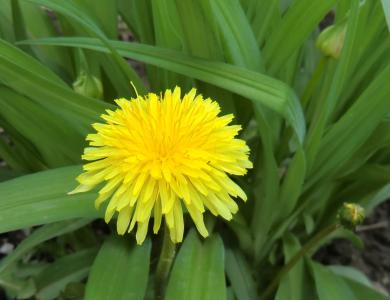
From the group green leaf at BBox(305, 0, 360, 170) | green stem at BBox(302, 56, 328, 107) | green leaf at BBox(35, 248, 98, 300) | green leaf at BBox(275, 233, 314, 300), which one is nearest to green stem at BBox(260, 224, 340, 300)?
green leaf at BBox(275, 233, 314, 300)

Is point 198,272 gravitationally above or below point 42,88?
below

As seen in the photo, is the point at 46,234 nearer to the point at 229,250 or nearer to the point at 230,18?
the point at 229,250

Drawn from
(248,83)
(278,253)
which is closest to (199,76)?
(248,83)

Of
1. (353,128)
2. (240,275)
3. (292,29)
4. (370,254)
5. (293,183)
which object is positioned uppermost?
(292,29)

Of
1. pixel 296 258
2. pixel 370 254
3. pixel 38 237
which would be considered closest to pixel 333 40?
pixel 296 258

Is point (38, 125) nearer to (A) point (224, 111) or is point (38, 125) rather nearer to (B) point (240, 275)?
(A) point (224, 111)

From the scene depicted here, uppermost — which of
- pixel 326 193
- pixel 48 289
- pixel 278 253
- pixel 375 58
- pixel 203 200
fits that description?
pixel 375 58

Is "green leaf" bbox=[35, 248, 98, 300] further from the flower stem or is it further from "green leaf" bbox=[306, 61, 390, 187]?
"green leaf" bbox=[306, 61, 390, 187]
